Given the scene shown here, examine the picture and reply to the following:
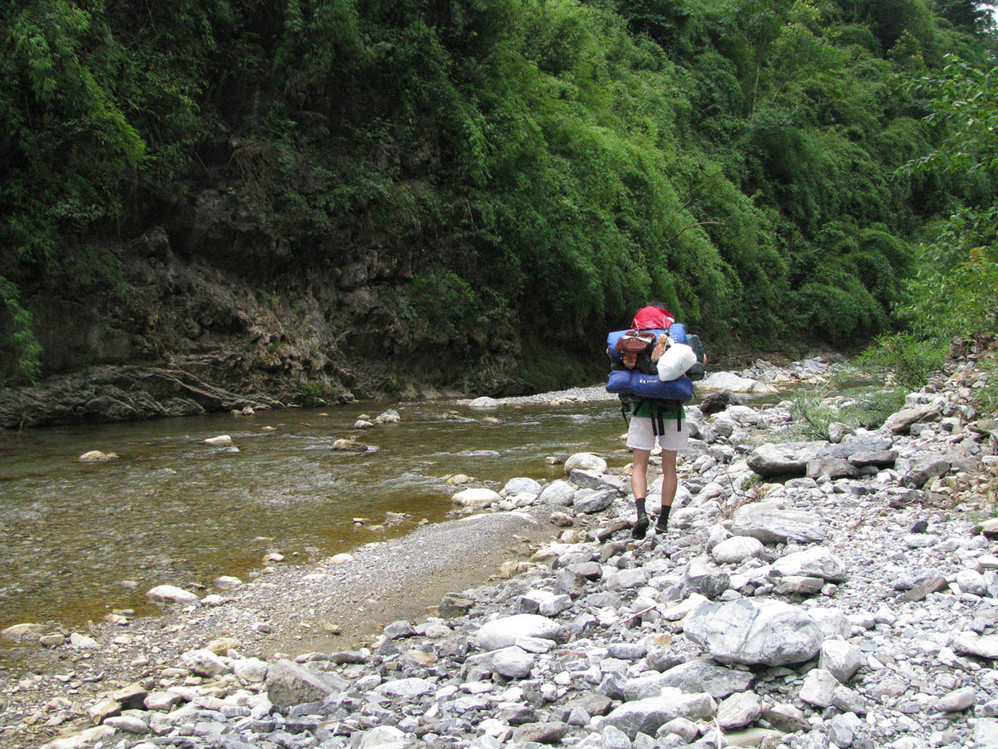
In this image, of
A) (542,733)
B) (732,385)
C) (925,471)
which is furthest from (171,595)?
(732,385)

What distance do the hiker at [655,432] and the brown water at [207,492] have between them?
180 cm

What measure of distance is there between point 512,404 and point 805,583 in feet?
36.3

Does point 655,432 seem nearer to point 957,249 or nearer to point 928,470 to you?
point 928,470

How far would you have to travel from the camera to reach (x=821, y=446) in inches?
257

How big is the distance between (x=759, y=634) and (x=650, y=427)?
2.41 m

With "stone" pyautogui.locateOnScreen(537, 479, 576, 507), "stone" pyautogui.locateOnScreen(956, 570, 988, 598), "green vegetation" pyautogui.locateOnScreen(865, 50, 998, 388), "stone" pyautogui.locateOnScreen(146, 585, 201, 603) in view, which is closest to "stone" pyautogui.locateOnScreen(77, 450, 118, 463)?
"stone" pyautogui.locateOnScreen(146, 585, 201, 603)

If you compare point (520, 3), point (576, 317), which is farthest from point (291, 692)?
point (520, 3)

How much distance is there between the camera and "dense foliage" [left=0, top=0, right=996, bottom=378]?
10266mm

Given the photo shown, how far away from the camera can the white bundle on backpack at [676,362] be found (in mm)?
4516

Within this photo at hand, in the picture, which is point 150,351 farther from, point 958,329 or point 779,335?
point 779,335

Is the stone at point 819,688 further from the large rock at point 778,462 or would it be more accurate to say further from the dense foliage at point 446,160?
the dense foliage at point 446,160

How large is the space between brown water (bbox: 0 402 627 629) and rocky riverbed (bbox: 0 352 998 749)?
504 mm

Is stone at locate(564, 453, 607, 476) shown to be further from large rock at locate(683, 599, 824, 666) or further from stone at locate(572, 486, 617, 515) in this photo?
large rock at locate(683, 599, 824, 666)

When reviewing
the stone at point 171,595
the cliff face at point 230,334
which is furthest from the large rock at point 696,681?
the cliff face at point 230,334
